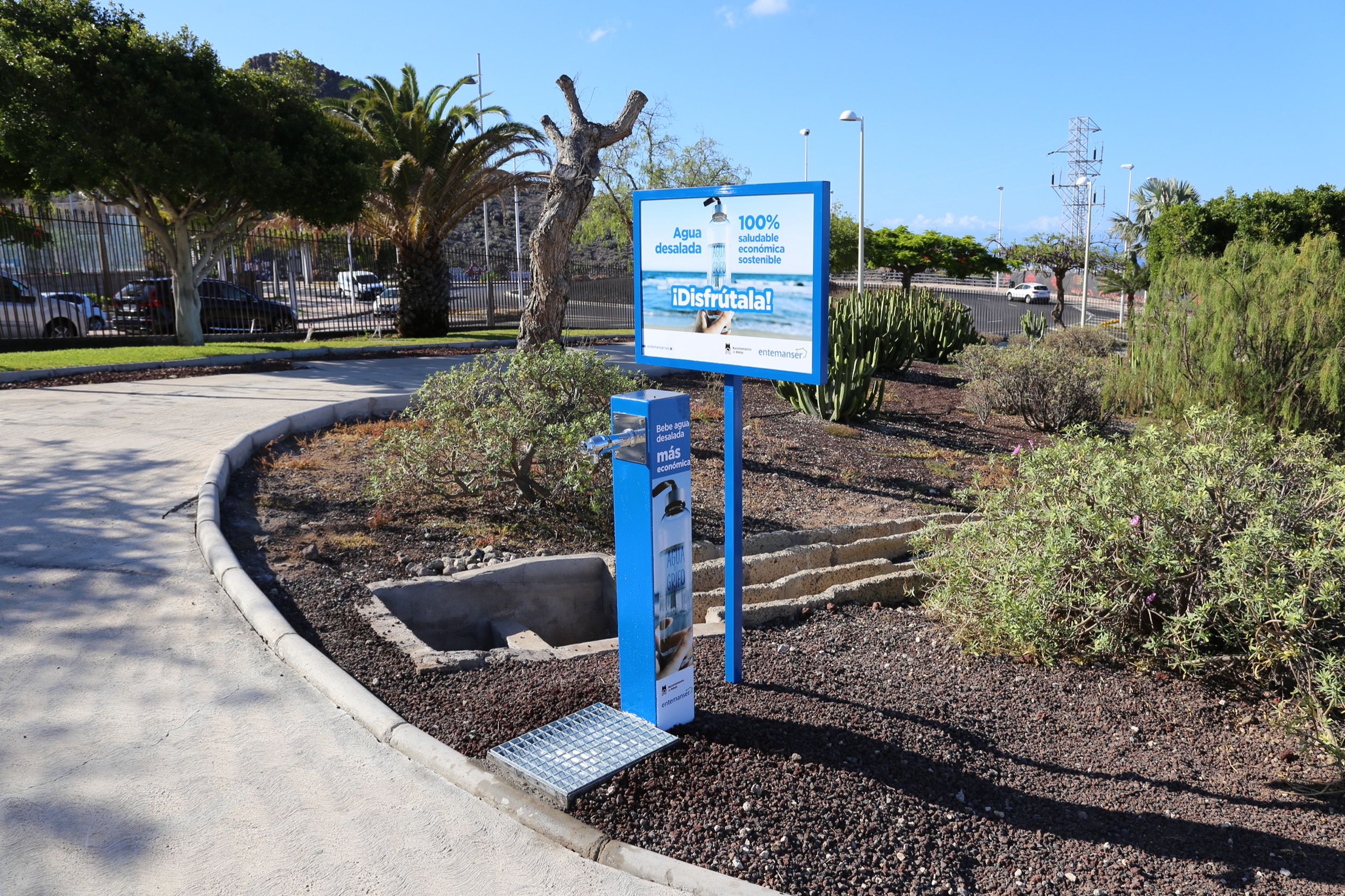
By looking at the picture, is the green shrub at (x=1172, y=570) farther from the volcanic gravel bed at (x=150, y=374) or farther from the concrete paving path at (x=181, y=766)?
the volcanic gravel bed at (x=150, y=374)

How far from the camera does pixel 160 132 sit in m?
14.7

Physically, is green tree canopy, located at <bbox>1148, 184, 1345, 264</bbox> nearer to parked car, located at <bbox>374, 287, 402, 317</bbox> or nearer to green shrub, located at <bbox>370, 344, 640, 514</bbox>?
parked car, located at <bbox>374, 287, 402, 317</bbox>

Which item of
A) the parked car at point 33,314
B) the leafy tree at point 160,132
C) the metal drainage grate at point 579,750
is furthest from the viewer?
the parked car at point 33,314

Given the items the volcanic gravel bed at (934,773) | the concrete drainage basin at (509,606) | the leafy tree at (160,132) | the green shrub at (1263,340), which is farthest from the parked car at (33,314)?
the green shrub at (1263,340)

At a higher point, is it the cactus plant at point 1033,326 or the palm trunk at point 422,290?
the palm trunk at point 422,290

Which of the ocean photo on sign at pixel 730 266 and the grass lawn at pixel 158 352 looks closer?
the ocean photo on sign at pixel 730 266

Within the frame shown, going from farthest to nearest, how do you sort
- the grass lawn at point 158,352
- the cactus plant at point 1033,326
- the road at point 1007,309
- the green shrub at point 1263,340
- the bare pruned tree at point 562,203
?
1. the road at point 1007,309
2. the cactus plant at point 1033,326
3. the grass lawn at point 158,352
4. the bare pruned tree at point 562,203
5. the green shrub at point 1263,340

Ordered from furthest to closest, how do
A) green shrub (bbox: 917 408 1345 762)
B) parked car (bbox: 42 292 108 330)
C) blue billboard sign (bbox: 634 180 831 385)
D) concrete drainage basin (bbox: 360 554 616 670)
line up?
parked car (bbox: 42 292 108 330), concrete drainage basin (bbox: 360 554 616 670), green shrub (bbox: 917 408 1345 762), blue billboard sign (bbox: 634 180 831 385)

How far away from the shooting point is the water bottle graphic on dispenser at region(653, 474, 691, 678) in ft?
11.8

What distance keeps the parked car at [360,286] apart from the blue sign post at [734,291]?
22105 millimetres

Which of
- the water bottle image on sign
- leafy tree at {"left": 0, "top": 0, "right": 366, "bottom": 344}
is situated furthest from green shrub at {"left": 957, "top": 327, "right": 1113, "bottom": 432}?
leafy tree at {"left": 0, "top": 0, "right": 366, "bottom": 344}

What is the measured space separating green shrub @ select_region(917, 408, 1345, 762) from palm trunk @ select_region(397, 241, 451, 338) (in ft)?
60.2

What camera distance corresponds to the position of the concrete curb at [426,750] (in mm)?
2855

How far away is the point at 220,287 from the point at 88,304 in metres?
3.85
